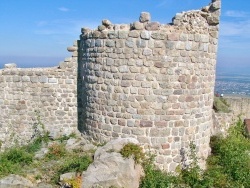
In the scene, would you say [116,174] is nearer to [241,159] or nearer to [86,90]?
[86,90]

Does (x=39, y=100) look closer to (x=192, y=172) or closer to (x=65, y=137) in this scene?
(x=65, y=137)

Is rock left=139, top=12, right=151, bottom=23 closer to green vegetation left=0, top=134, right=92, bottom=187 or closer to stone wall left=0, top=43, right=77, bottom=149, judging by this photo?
stone wall left=0, top=43, right=77, bottom=149

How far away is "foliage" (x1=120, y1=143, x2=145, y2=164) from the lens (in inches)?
345

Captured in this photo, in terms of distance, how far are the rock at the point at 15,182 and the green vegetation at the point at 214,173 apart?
291cm

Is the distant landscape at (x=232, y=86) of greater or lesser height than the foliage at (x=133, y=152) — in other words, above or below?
below

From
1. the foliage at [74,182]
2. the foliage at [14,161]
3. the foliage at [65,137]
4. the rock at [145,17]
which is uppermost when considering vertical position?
the rock at [145,17]

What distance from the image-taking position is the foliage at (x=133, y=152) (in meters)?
8.76

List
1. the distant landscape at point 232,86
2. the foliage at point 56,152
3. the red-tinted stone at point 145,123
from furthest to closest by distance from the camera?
the distant landscape at point 232,86 < the foliage at point 56,152 < the red-tinted stone at point 145,123

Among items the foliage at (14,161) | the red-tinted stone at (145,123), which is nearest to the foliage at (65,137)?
the foliage at (14,161)

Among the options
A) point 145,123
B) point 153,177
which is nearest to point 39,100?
point 145,123

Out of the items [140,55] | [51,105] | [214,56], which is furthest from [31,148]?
[214,56]

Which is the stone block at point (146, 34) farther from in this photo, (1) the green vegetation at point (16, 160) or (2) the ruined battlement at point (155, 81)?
(1) the green vegetation at point (16, 160)

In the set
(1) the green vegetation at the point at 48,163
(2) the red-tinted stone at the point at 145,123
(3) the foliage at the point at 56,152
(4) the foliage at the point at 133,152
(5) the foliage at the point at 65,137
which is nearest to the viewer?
(4) the foliage at the point at 133,152

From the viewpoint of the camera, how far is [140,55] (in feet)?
30.2
